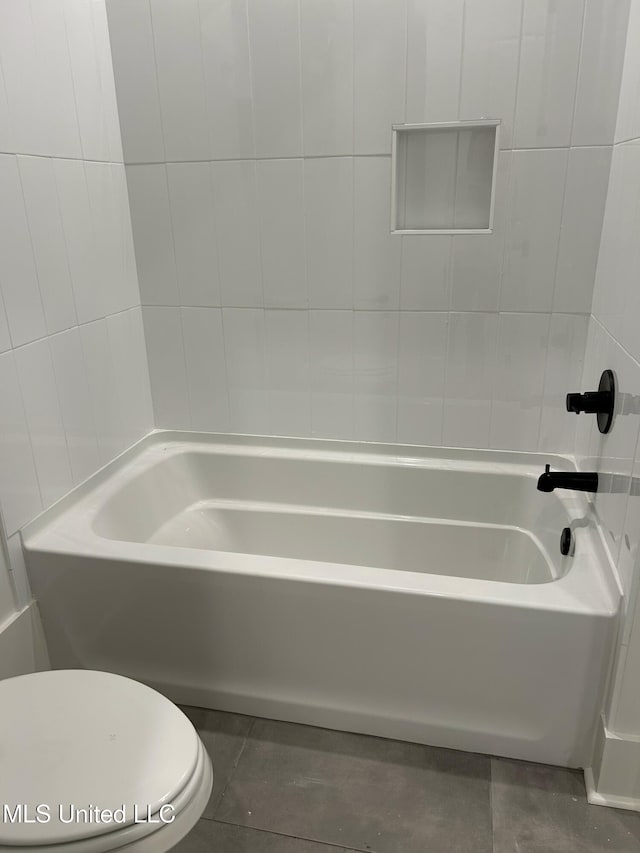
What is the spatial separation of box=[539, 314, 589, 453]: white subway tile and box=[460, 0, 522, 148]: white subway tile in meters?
0.52

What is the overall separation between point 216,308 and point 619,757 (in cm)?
160

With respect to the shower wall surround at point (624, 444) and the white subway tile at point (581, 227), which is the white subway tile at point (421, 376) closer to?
the white subway tile at point (581, 227)

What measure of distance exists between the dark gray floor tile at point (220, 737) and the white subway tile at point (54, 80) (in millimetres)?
1491

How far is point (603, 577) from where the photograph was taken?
55.0 inches

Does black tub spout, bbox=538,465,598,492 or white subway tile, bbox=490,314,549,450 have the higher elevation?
white subway tile, bbox=490,314,549,450

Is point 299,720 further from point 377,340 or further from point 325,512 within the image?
point 377,340

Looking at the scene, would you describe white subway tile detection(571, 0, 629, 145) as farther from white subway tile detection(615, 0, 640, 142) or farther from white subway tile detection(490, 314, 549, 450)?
white subway tile detection(490, 314, 549, 450)

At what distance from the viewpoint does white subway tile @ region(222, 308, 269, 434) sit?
6.55ft

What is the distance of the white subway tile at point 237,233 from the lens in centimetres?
185

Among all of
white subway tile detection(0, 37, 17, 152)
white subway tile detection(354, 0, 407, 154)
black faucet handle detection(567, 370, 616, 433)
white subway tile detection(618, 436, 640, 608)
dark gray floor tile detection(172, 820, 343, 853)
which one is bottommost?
dark gray floor tile detection(172, 820, 343, 853)

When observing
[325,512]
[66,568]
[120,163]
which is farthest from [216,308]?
[66,568]

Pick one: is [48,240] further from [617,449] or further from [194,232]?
[617,449]

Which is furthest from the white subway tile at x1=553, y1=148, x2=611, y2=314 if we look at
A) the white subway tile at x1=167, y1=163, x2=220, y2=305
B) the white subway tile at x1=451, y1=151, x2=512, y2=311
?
the white subway tile at x1=167, y1=163, x2=220, y2=305

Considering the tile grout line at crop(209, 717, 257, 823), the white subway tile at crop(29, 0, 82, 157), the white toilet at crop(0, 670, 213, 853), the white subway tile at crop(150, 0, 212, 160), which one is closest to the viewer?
the white toilet at crop(0, 670, 213, 853)
